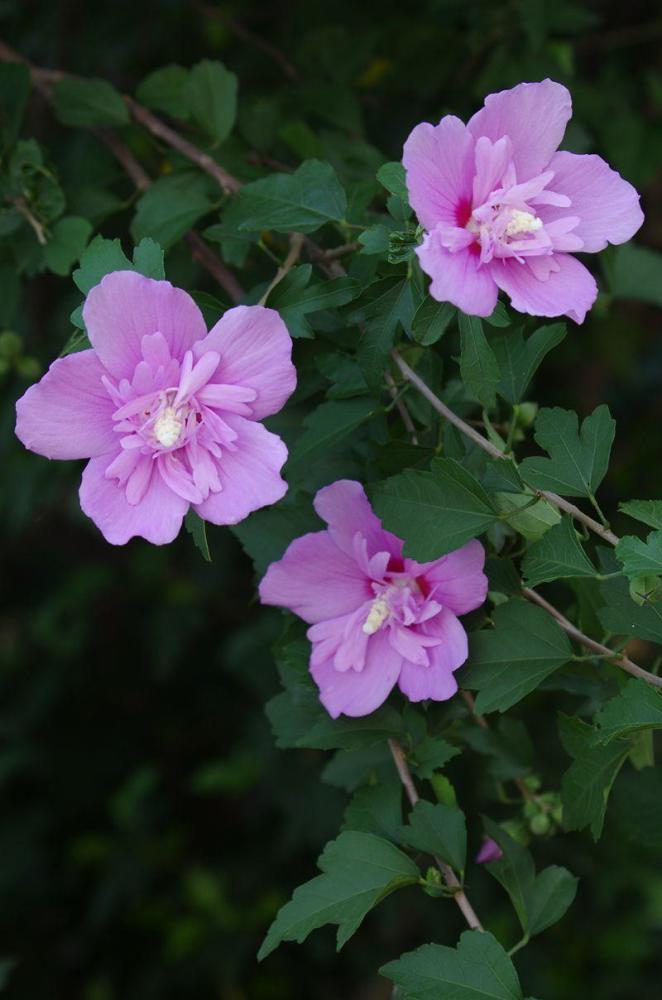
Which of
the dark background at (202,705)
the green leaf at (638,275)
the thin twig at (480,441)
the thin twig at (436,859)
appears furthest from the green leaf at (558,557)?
the dark background at (202,705)

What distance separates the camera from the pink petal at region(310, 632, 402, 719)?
1.01 meters

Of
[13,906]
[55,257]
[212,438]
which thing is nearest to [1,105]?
[55,257]

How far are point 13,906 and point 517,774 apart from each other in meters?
1.59

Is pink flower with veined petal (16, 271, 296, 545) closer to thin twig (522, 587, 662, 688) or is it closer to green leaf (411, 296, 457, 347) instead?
green leaf (411, 296, 457, 347)

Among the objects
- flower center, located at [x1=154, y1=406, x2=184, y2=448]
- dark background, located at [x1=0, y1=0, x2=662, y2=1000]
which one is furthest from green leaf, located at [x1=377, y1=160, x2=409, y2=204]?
Answer: dark background, located at [x1=0, y1=0, x2=662, y2=1000]

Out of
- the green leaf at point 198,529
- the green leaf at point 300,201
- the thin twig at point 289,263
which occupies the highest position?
the green leaf at point 300,201

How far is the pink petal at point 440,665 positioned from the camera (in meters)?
0.98

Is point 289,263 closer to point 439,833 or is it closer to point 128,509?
point 128,509

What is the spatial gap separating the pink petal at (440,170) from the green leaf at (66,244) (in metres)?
0.47

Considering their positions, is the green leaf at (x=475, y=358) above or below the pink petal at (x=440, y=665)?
above

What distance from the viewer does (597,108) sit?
1.75 metres

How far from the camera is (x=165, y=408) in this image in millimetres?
888

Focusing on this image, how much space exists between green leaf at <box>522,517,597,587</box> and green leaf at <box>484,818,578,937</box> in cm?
28

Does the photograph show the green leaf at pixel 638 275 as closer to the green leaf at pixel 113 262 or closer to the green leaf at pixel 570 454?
the green leaf at pixel 570 454
